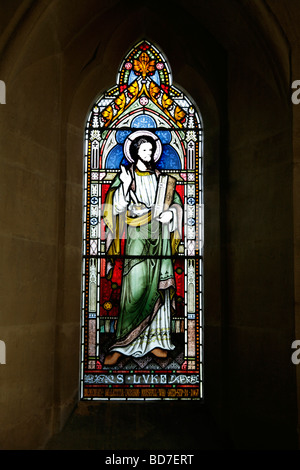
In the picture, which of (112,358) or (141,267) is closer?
(112,358)

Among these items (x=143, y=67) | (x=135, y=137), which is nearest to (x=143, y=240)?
(x=135, y=137)

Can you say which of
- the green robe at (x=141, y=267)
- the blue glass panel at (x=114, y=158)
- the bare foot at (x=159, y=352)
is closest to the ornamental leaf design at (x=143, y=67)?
the blue glass panel at (x=114, y=158)

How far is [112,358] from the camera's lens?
4.90m

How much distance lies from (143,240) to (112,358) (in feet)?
3.53

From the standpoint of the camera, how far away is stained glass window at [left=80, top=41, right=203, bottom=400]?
16.0 feet

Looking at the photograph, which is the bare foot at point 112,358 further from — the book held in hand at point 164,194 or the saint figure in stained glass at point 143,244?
the book held in hand at point 164,194

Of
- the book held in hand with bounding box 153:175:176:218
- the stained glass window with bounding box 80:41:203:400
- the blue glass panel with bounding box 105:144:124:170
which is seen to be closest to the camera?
the stained glass window with bounding box 80:41:203:400

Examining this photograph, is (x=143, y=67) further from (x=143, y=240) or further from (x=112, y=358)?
(x=112, y=358)

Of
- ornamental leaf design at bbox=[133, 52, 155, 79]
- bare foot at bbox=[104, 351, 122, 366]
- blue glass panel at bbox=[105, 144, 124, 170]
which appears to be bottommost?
bare foot at bbox=[104, 351, 122, 366]

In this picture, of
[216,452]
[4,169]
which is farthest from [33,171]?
[216,452]

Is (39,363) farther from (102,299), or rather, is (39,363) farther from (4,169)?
(4,169)

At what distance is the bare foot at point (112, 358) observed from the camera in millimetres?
4895

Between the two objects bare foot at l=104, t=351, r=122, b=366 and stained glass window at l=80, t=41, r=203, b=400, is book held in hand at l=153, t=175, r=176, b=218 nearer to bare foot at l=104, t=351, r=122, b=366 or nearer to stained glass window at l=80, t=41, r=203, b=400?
stained glass window at l=80, t=41, r=203, b=400

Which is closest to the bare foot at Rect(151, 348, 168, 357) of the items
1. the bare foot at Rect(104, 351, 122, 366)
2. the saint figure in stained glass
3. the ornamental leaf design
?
the saint figure in stained glass
